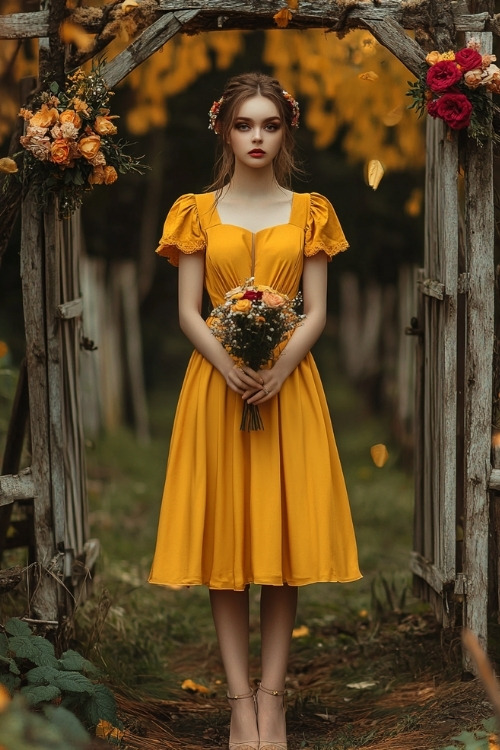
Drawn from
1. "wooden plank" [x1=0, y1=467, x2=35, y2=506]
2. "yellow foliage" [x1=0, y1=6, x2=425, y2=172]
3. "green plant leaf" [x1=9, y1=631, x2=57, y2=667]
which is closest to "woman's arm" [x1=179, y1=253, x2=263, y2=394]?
"wooden plank" [x1=0, y1=467, x2=35, y2=506]

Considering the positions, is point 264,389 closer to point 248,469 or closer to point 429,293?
point 248,469

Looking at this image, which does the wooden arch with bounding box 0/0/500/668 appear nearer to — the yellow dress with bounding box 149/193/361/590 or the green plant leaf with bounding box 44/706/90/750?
the yellow dress with bounding box 149/193/361/590

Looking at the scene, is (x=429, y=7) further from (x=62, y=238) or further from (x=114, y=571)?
(x=114, y=571)

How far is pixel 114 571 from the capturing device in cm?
620

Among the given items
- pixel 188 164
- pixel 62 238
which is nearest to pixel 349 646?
pixel 62 238

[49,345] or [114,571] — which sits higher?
[49,345]

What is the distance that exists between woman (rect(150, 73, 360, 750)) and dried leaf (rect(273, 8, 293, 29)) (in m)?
0.29

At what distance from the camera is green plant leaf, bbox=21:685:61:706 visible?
343 cm

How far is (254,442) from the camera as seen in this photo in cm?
368

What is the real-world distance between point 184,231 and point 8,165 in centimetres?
65

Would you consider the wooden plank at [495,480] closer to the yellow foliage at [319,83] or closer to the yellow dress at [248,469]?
the yellow dress at [248,469]

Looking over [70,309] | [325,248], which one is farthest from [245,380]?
[70,309]

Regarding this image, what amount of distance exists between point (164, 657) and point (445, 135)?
2669mm

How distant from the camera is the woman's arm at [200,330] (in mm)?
3600
